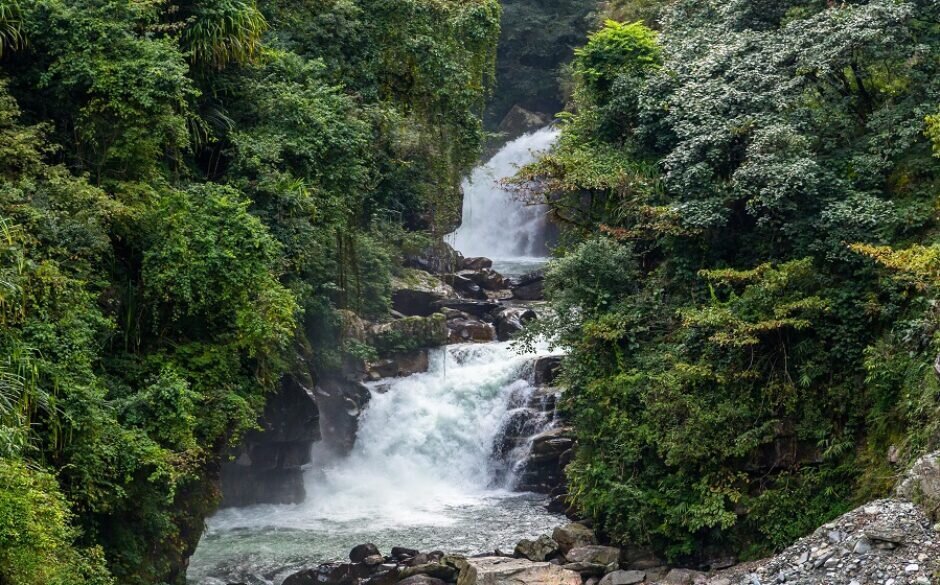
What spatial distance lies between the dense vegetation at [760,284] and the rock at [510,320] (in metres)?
7.34

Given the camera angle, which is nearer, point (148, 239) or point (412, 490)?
point (148, 239)

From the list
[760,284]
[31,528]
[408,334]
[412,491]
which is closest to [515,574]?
[760,284]

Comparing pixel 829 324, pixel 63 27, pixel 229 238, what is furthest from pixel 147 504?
pixel 829 324

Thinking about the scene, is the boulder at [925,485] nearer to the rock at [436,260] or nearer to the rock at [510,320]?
the rock at [510,320]

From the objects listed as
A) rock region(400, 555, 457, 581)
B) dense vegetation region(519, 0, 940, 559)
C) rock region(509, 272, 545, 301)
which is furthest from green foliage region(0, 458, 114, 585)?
rock region(509, 272, 545, 301)

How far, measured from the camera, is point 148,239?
520 inches

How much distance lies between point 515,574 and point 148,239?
6.71 meters

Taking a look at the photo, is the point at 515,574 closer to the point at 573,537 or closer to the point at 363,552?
the point at 573,537

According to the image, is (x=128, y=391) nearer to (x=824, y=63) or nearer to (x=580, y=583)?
(x=580, y=583)

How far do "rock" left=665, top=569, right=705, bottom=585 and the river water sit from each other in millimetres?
3370

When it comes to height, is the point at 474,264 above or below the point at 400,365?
above

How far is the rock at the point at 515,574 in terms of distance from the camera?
1476 centimetres

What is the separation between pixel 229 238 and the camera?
13312mm

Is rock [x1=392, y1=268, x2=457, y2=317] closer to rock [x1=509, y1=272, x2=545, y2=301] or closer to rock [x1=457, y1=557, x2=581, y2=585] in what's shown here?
rock [x1=509, y1=272, x2=545, y2=301]
